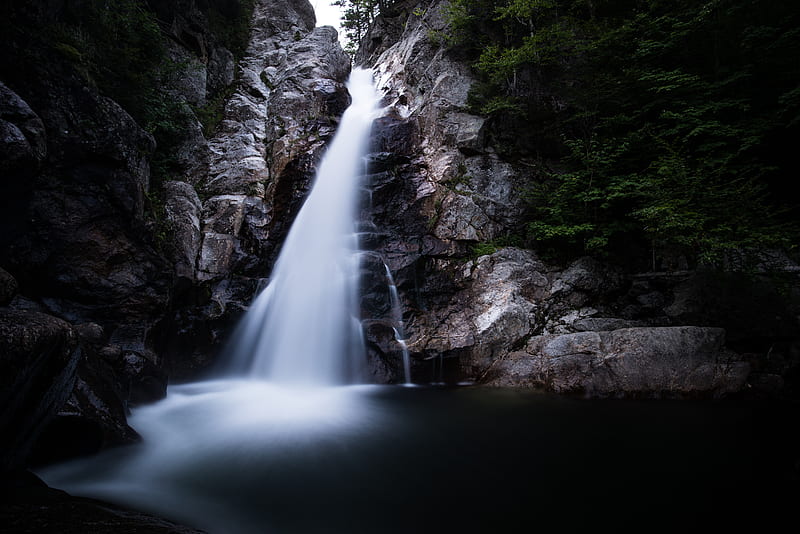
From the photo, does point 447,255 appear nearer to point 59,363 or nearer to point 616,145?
point 616,145

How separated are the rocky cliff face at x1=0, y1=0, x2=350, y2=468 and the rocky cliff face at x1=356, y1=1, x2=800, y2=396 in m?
3.33

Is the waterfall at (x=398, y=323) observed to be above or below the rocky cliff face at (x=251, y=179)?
below

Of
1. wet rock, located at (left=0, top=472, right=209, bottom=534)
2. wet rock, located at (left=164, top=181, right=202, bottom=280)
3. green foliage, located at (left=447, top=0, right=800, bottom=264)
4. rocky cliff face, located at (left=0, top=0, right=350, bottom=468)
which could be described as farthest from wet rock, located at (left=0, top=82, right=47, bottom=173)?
green foliage, located at (left=447, top=0, right=800, bottom=264)

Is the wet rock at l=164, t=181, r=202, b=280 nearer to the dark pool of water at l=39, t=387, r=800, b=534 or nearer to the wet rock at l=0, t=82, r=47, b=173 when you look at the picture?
the wet rock at l=0, t=82, r=47, b=173

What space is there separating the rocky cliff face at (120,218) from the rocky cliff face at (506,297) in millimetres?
3328

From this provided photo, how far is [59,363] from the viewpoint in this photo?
265 centimetres

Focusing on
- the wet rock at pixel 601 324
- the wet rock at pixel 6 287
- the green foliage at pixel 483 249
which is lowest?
the wet rock at pixel 601 324

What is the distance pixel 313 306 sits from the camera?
26.7ft

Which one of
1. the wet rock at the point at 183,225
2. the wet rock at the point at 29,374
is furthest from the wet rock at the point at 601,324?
the wet rock at the point at 183,225

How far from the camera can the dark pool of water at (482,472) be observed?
2938mm

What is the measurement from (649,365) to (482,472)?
4.28 meters

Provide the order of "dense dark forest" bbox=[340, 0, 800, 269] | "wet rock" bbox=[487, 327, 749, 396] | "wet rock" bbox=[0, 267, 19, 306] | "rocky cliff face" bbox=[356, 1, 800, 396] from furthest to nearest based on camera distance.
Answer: "dense dark forest" bbox=[340, 0, 800, 269], "rocky cliff face" bbox=[356, 1, 800, 396], "wet rock" bbox=[487, 327, 749, 396], "wet rock" bbox=[0, 267, 19, 306]

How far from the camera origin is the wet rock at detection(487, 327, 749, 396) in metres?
5.92

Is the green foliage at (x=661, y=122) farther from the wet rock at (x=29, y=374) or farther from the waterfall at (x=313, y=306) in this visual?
the wet rock at (x=29, y=374)
